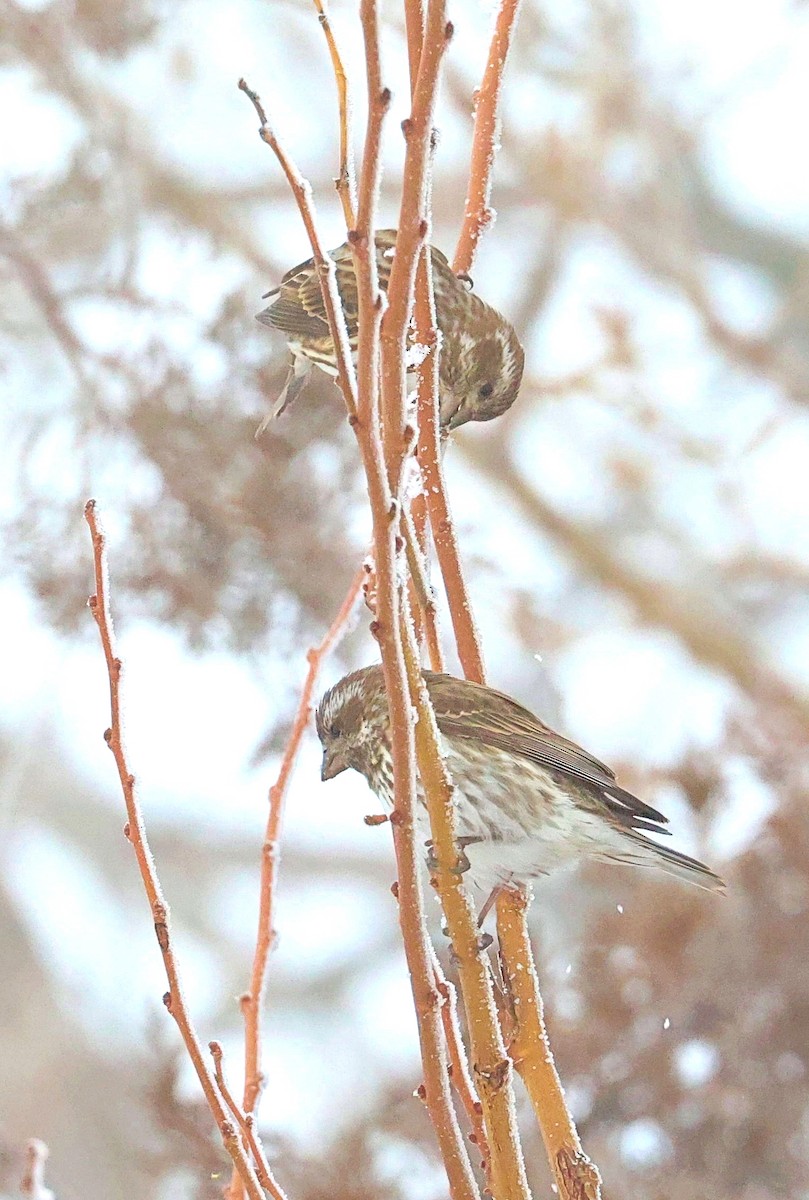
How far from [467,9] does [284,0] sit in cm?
40

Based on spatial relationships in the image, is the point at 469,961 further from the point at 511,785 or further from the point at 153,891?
the point at 511,785

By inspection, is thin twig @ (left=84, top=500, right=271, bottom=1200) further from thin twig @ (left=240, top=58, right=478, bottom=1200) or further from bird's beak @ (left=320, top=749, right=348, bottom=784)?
bird's beak @ (left=320, top=749, right=348, bottom=784)

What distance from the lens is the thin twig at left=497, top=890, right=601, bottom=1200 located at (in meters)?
0.67

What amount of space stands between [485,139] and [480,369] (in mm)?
191

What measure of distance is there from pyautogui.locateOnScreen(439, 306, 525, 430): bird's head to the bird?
20 centimetres

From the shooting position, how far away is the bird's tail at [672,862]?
0.81 m

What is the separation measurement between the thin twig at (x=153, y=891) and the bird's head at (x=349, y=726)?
0.24 m

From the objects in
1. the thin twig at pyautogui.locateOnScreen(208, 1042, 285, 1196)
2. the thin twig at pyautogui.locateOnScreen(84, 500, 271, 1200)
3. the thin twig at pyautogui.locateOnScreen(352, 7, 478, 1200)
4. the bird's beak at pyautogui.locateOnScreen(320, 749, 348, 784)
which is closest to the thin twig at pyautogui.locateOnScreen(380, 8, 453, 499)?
the thin twig at pyautogui.locateOnScreen(352, 7, 478, 1200)

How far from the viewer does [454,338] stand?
36.2 inches

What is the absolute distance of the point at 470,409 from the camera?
96 centimetres

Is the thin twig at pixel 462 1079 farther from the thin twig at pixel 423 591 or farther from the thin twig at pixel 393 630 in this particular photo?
the thin twig at pixel 423 591

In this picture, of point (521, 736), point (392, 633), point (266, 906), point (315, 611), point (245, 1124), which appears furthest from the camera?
point (315, 611)

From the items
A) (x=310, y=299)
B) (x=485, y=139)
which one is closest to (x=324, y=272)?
(x=485, y=139)

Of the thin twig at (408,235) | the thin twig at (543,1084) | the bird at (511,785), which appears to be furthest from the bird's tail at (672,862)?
the thin twig at (408,235)
